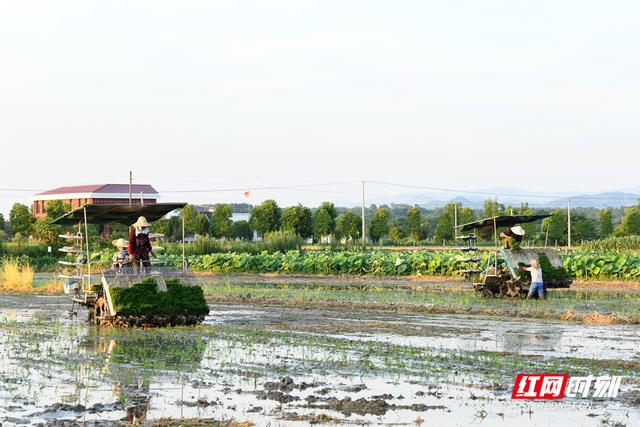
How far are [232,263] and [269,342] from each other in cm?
2992

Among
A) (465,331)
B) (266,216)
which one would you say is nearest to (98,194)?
(266,216)

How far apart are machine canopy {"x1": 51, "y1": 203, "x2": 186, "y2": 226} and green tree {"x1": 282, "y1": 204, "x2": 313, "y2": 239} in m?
58.6

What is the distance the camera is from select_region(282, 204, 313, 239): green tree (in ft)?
273

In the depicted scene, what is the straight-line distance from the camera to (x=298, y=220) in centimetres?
8356

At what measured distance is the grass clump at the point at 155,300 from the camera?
20.3m

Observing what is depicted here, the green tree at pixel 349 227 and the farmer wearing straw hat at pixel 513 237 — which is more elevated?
the green tree at pixel 349 227

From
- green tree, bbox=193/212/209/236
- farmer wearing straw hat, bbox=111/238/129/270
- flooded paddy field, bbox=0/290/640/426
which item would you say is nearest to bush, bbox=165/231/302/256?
flooded paddy field, bbox=0/290/640/426

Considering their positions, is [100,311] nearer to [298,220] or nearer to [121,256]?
[121,256]

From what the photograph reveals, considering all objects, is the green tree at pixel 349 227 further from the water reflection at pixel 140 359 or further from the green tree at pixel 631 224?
the water reflection at pixel 140 359

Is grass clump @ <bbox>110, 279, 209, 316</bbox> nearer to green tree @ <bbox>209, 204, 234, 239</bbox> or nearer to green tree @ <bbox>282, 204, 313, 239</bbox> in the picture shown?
green tree @ <bbox>282, 204, 313, 239</bbox>

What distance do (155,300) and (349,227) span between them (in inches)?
2723

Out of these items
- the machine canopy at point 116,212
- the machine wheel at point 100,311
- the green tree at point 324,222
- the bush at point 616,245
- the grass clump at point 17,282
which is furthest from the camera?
the green tree at point 324,222

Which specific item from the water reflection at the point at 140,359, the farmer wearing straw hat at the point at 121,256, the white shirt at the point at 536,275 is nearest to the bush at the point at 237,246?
the white shirt at the point at 536,275

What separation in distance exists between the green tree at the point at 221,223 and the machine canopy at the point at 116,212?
62.8m
